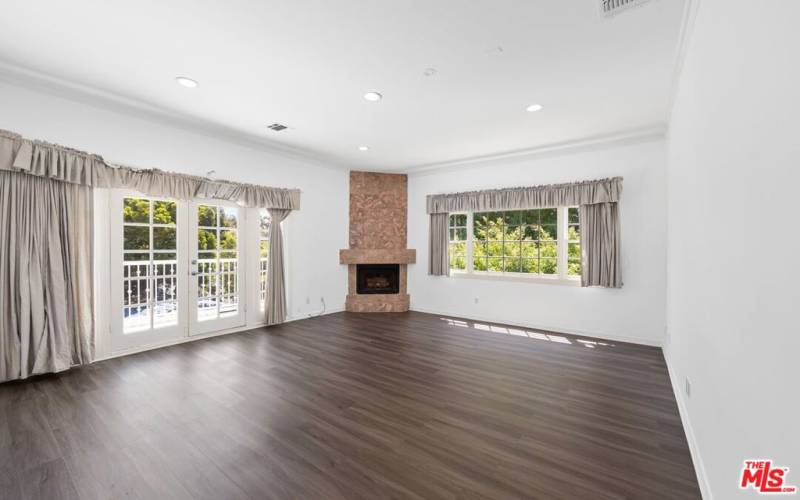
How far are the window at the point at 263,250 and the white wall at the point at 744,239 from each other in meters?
5.10

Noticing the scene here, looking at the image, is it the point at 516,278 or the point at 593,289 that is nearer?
the point at 593,289

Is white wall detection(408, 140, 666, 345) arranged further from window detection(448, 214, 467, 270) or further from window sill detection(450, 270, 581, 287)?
window detection(448, 214, 467, 270)

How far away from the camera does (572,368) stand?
3482 millimetres

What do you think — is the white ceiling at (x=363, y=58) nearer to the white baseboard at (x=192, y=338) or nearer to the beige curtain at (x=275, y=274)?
the beige curtain at (x=275, y=274)

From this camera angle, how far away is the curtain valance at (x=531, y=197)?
15.0 ft

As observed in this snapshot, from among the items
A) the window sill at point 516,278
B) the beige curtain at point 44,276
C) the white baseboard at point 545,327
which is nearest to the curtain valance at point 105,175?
the beige curtain at point 44,276

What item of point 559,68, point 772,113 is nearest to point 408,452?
point 772,113

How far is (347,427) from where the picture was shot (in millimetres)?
2322

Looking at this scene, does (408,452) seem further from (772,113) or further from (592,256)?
(592,256)

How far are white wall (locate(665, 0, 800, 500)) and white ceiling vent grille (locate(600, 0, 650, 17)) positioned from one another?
375 mm

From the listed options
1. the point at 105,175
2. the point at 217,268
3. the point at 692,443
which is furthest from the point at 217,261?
the point at 692,443

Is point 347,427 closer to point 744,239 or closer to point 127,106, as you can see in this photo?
point 744,239

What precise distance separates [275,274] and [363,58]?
3.60m

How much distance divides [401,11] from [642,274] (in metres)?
4.42
